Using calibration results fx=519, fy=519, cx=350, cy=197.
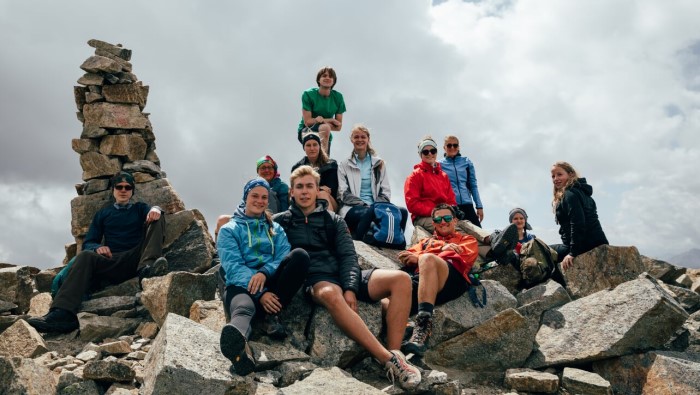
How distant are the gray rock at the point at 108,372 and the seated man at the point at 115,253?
3.58 meters

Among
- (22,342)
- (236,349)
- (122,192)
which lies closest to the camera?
(236,349)

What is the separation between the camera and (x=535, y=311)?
9797 millimetres

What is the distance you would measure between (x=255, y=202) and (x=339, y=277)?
172cm

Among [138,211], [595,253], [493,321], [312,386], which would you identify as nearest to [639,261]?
[595,253]

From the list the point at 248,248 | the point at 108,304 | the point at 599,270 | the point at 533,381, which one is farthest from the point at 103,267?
the point at 599,270

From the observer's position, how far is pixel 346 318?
23.7ft

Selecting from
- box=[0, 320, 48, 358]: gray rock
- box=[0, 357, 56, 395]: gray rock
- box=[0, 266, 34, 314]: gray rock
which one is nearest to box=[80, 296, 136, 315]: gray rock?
box=[0, 320, 48, 358]: gray rock

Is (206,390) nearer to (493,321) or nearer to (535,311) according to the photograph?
(493,321)

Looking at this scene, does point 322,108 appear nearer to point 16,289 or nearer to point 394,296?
point 394,296

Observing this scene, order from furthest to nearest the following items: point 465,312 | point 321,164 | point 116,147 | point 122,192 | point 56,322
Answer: point 116,147, point 321,164, point 122,192, point 56,322, point 465,312

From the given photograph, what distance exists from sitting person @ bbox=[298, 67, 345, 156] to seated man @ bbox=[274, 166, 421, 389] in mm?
5283

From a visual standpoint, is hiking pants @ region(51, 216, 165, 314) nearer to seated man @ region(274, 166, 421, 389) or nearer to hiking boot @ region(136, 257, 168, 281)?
hiking boot @ region(136, 257, 168, 281)

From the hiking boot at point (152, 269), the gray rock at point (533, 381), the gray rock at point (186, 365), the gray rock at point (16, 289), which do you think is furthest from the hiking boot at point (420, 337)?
the gray rock at point (16, 289)

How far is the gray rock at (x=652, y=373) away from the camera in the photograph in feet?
26.7
